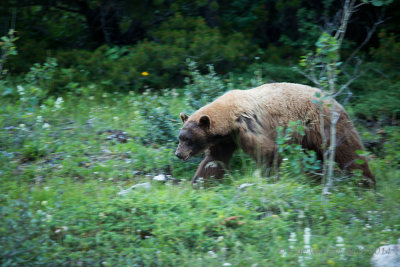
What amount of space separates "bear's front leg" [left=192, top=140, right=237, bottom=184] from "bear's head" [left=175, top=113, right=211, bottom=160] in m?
0.17

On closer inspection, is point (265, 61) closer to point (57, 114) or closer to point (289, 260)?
point (57, 114)

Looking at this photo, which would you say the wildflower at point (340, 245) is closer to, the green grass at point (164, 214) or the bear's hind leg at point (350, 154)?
the green grass at point (164, 214)

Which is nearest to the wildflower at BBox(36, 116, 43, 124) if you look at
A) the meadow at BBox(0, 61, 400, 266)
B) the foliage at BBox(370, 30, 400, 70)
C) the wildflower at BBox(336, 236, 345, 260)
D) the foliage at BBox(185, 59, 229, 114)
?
the meadow at BBox(0, 61, 400, 266)

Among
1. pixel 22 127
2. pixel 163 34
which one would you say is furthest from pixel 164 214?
pixel 163 34

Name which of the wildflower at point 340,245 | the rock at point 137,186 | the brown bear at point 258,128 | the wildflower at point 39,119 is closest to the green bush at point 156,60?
the wildflower at point 39,119

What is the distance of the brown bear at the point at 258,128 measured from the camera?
575 cm

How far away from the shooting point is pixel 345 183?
559cm

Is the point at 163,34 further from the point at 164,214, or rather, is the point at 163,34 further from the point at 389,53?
the point at 164,214

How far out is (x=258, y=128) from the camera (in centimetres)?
579

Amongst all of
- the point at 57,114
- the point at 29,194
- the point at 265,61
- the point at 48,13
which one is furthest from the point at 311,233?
the point at 48,13

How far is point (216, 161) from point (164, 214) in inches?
65.6

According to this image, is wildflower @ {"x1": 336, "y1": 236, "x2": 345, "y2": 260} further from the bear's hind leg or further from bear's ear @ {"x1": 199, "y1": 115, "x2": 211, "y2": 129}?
bear's ear @ {"x1": 199, "y1": 115, "x2": 211, "y2": 129}

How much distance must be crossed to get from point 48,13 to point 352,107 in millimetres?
8129

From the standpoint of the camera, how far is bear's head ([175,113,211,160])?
584 cm
